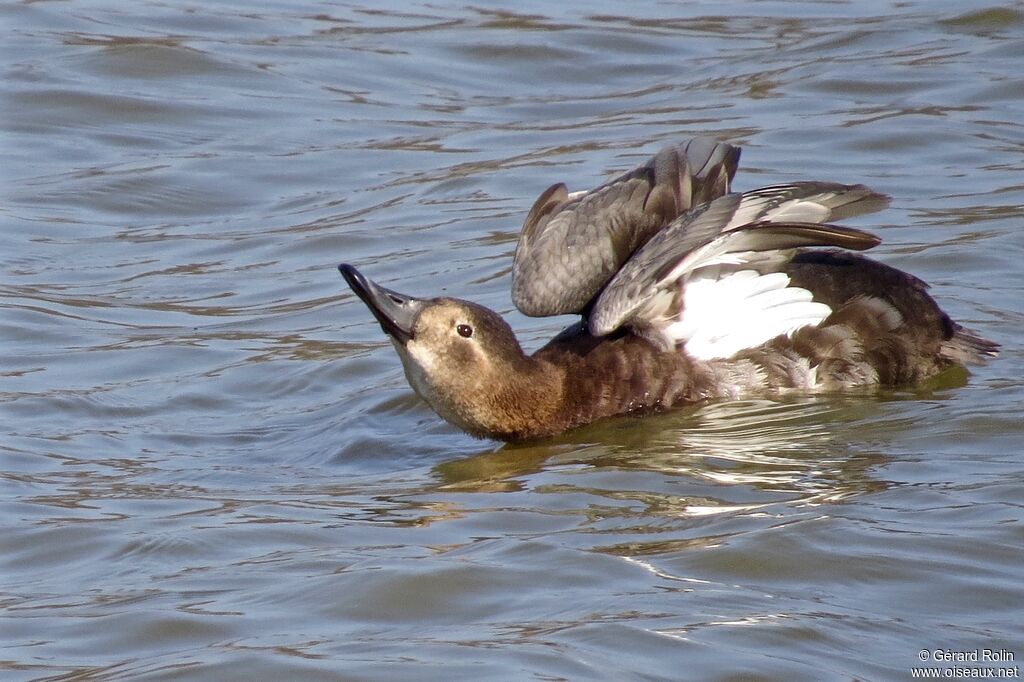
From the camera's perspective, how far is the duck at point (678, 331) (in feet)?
20.4

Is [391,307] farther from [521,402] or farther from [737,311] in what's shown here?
[737,311]

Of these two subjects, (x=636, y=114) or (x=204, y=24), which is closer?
(x=636, y=114)

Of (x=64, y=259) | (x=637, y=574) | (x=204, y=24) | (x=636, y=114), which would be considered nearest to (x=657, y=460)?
(x=637, y=574)

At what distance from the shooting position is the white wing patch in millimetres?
6344

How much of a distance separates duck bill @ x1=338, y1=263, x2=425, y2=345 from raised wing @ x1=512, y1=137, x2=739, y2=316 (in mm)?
537

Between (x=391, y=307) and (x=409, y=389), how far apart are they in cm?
99

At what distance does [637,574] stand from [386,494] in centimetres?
139

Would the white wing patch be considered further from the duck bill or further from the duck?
the duck bill

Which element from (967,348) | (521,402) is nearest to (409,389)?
(521,402)

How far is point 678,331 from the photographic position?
6395 mm

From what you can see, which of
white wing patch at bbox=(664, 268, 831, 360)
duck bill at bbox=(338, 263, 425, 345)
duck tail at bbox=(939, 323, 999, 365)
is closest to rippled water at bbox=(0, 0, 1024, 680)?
duck tail at bbox=(939, 323, 999, 365)

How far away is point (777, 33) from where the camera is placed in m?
12.7

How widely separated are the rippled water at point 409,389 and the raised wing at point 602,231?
578 millimetres

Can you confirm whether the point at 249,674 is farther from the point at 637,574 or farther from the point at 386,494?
the point at 386,494
